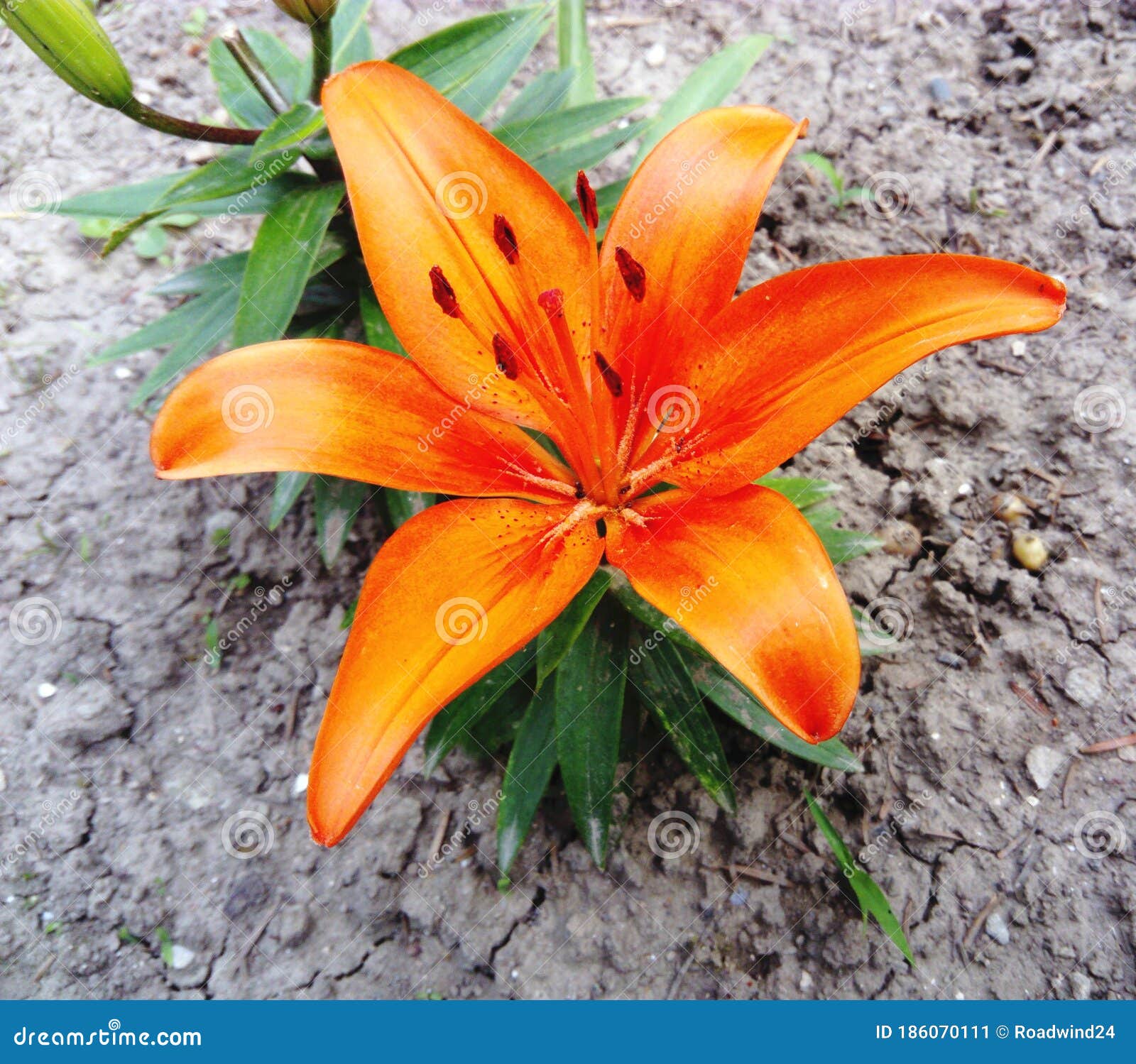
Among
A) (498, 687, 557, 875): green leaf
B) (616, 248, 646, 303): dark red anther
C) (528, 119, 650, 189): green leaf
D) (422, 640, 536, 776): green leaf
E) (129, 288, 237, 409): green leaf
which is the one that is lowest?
(498, 687, 557, 875): green leaf

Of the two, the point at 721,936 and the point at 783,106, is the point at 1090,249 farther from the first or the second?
the point at 721,936

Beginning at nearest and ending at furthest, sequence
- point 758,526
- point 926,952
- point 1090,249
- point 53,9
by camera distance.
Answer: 1. point 758,526
2. point 53,9
3. point 926,952
4. point 1090,249

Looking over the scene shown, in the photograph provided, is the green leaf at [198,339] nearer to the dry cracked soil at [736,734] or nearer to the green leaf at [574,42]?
the dry cracked soil at [736,734]

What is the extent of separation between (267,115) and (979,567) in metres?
1.77

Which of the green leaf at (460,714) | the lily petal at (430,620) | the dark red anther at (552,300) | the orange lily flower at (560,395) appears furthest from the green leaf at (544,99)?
the green leaf at (460,714)

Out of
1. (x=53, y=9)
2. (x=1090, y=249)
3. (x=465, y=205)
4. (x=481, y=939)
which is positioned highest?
(x=53, y=9)

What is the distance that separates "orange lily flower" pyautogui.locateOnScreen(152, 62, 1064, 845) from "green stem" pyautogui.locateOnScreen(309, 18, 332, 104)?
18 centimetres

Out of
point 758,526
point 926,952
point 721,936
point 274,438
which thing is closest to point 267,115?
point 274,438

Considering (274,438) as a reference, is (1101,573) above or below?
below

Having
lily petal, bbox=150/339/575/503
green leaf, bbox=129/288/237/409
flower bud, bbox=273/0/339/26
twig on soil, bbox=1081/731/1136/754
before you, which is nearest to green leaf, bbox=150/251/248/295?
green leaf, bbox=129/288/237/409

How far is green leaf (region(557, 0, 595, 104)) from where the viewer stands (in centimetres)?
222

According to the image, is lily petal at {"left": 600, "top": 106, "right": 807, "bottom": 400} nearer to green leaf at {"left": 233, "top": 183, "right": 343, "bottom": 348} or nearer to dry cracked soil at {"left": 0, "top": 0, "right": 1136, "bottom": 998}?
green leaf at {"left": 233, "top": 183, "right": 343, "bottom": 348}

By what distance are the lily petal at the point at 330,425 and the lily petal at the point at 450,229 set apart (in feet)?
0.18

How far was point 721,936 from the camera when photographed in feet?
5.81
